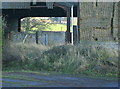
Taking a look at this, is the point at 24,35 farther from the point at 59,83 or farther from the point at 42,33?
the point at 59,83

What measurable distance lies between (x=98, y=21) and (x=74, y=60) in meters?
3.87

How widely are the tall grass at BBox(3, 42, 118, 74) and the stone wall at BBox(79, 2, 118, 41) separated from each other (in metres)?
0.88

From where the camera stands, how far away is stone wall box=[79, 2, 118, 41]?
1445cm

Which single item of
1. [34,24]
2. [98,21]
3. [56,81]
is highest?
[98,21]

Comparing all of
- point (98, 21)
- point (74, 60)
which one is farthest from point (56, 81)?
point (98, 21)

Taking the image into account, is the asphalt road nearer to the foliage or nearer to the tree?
the tree

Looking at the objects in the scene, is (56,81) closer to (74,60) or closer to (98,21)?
(74,60)

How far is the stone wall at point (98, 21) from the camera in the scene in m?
14.5

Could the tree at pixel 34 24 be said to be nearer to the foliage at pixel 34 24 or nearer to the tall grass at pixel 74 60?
the foliage at pixel 34 24

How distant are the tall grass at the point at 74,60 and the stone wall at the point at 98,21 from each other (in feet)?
2.87

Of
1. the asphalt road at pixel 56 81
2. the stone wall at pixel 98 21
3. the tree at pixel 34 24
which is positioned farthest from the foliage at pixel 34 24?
the asphalt road at pixel 56 81

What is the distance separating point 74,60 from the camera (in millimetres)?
11711

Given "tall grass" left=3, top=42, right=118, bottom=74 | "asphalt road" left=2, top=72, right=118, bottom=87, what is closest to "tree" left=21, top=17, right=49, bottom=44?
"tall grass" left=3, top=42, right=118, bottom=74

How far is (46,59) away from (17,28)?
86.0 ft
